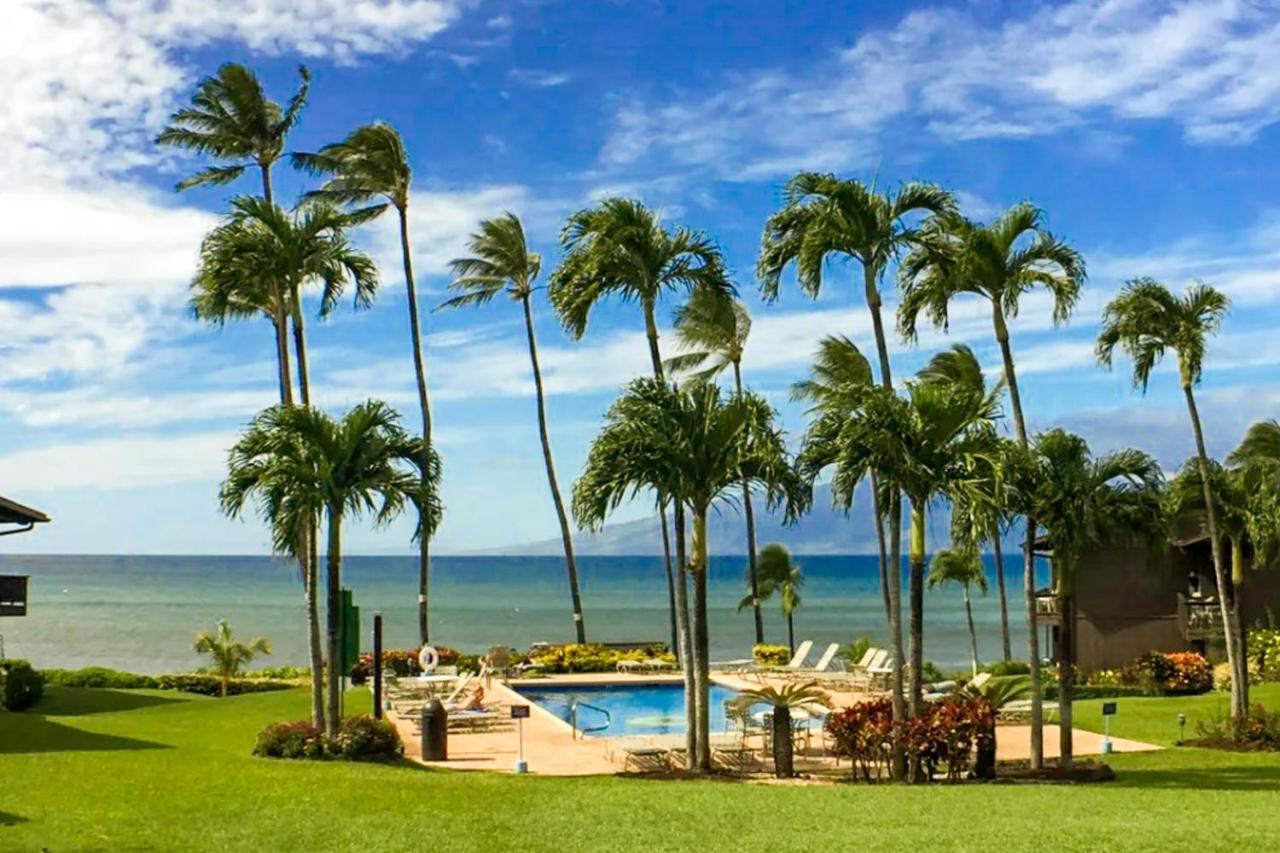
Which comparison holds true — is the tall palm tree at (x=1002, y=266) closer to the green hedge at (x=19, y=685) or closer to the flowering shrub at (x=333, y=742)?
the flowering shrub at (x=333, y=742)

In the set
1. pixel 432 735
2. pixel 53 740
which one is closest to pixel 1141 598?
pixel 432 735

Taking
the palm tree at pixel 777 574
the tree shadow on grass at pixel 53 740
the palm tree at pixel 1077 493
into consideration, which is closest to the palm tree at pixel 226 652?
the tree shadow on grass at pixel 53 740

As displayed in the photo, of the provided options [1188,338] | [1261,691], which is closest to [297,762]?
[1188,338]

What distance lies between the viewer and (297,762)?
54.1ft

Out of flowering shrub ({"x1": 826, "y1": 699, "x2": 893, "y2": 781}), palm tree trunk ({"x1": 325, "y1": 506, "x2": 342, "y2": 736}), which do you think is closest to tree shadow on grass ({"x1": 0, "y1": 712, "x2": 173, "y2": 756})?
palm tree trunk ({"x1": 325, "y1": 506, "x2": 342, "y2": 736})

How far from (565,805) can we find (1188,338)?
477 inches

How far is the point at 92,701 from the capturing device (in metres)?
26.4

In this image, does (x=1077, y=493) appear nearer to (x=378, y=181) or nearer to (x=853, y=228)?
(x=853, y=228)

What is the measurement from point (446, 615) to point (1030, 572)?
89.4 m

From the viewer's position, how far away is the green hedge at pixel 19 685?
24.0 meters

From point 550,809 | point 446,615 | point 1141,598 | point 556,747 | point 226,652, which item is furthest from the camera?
point 446,615

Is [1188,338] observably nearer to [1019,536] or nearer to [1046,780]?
[1019,536]

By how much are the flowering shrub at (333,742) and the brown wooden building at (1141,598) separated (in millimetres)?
20583

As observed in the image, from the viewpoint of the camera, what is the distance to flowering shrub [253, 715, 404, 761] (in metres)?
17.3
